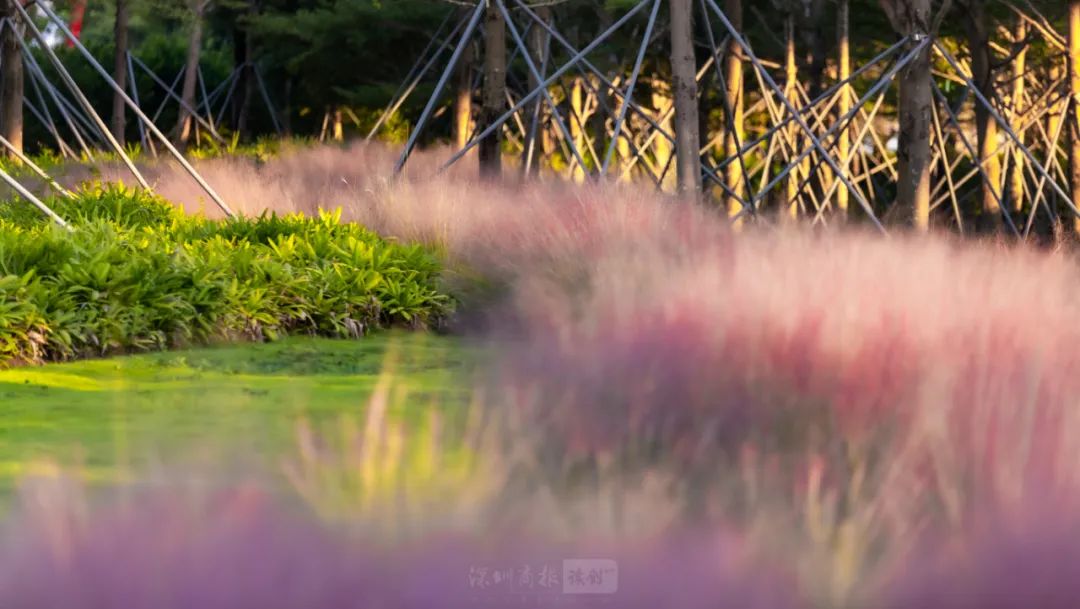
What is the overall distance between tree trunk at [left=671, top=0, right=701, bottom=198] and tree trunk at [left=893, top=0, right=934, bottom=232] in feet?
6.11

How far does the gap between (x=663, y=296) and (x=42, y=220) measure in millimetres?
6933

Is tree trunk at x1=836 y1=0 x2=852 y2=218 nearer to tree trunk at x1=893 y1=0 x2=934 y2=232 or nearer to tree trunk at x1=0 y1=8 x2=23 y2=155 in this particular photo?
tree trunk at x1=893 y1=0 x2=934 y2=232

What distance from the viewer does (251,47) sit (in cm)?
3014

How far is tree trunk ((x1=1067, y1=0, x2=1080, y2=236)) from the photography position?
17297mm

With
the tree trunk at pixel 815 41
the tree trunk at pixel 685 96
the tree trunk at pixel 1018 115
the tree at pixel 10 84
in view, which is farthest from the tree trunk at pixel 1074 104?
the tree at pixel 10 84

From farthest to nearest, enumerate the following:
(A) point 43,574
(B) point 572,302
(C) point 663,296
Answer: (B) point 572,302 < (C) point 663,296 < (A) point 43,574

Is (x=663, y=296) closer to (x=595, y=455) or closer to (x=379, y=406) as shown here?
(x=595, y=455)

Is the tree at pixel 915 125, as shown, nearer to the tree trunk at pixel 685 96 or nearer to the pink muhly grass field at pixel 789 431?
the tree trunk at pixel 685 96

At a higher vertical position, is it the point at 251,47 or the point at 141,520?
the point at 251,47

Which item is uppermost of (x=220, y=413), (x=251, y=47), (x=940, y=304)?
(x=251, y=47)

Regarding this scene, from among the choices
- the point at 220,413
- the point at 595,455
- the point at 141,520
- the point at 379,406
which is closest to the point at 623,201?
the point at 220,413

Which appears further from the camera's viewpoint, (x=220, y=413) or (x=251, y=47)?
(x=251, y=47)

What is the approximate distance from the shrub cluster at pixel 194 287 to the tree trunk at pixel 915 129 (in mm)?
5108

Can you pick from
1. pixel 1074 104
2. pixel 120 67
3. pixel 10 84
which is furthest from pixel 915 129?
pixel 120 67
